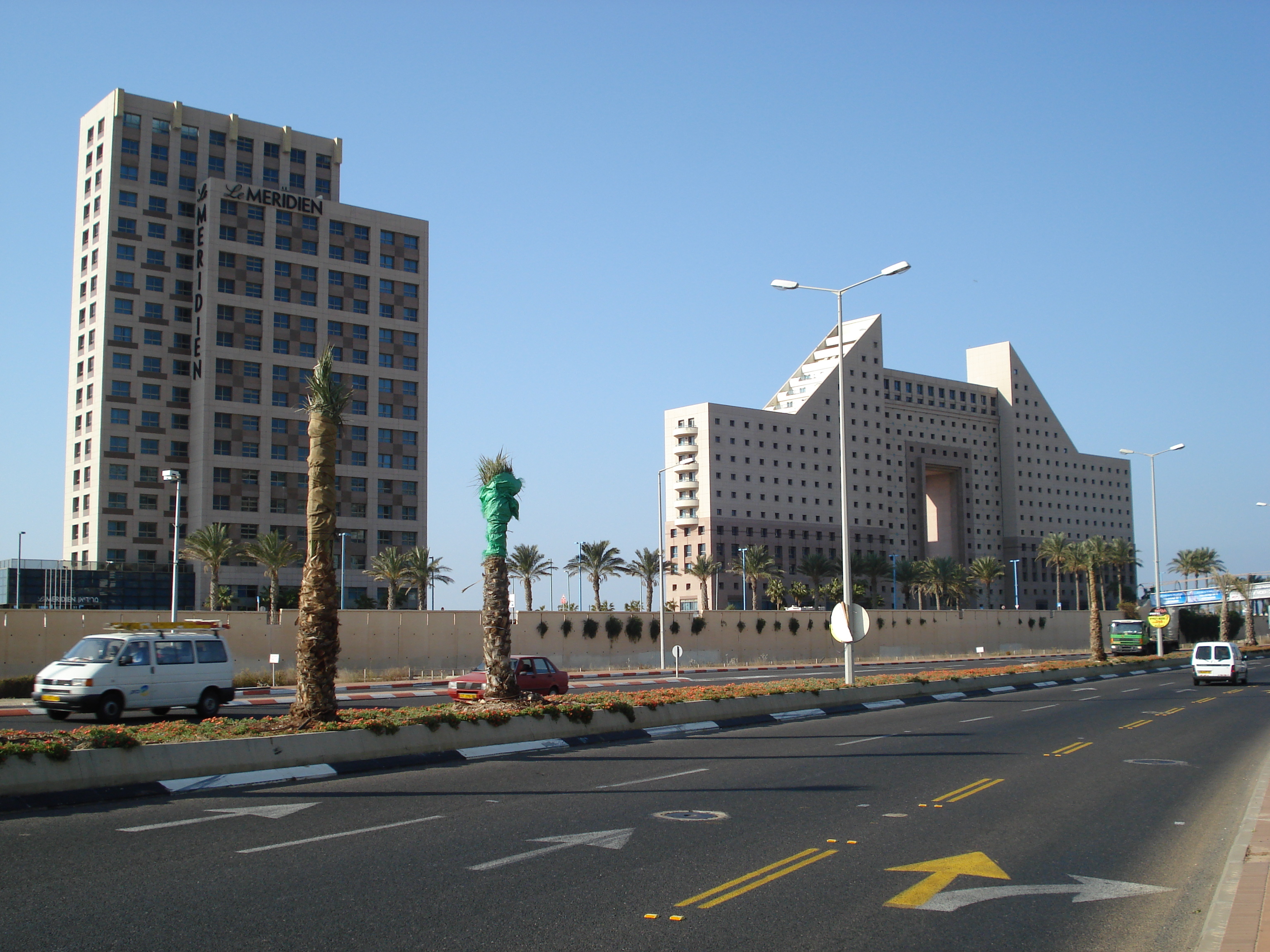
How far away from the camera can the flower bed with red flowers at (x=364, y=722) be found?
12523mm

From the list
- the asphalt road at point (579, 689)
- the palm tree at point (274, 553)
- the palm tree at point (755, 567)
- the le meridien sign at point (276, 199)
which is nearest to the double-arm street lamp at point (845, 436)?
the asphalt road at point (579, 689)

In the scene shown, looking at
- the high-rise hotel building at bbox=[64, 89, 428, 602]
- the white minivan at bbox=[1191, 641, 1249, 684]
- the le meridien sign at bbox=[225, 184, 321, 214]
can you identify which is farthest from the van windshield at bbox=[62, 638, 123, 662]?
the le meridien sign at bbox=[225, 184, 321, 214]

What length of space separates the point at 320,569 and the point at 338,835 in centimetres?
696

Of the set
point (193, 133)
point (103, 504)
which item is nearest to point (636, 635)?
point (103, 504)

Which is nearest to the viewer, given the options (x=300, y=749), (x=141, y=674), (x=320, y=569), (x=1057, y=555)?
(x=300, y=749)

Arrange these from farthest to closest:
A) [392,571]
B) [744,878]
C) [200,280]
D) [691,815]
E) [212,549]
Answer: [200,280]
[392,571]
[212,549]
[691,815]
[744,878]

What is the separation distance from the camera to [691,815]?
11.4 m

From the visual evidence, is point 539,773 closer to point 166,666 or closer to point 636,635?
point 166,666

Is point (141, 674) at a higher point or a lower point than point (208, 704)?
higher

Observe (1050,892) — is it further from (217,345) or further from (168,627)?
(217,345)

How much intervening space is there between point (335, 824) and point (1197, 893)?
7.90m

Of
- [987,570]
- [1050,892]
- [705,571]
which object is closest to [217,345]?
[705,571]

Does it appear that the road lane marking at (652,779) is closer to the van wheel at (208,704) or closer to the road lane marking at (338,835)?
the road lane marking at (338,835)

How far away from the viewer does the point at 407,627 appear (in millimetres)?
44656
